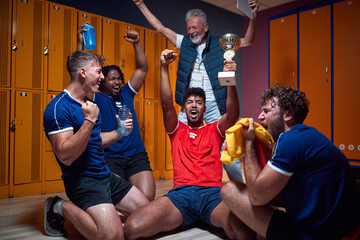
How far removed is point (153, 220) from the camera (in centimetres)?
177

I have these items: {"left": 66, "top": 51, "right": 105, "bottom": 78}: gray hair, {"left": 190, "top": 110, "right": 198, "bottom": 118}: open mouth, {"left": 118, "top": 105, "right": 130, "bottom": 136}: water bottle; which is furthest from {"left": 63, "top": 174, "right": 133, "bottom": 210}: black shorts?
{"left": 190, "top": 110, "right": 198, "bottom": 118}: open mouth

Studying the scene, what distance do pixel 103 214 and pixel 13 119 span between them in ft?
6.09

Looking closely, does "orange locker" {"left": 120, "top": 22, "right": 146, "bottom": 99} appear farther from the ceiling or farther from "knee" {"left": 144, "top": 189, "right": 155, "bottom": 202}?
the ceiling

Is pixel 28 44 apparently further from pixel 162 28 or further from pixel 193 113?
pixel 193 113

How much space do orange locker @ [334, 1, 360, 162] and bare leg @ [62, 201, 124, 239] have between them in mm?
2518

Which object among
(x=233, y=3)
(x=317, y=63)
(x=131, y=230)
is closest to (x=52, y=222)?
(x=131, y=230)

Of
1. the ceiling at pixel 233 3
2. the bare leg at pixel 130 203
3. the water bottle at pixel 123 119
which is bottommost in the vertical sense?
the bare leg at pixel 130 203

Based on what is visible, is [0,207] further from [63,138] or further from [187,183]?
[187,183]

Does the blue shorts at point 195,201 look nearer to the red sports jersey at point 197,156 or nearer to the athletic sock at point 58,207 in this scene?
the red sports jersey at point 197,156

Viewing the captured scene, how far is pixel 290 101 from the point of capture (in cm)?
148

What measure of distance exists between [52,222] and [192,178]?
922mm

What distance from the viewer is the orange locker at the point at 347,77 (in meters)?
3.07

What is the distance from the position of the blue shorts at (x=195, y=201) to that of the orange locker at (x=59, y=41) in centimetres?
202

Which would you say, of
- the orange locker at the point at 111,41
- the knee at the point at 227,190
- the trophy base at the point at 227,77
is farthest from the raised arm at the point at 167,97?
the orange locker at the point at 111,41
